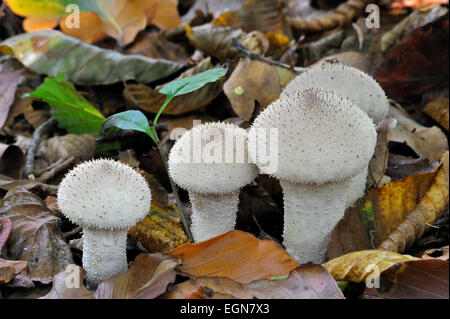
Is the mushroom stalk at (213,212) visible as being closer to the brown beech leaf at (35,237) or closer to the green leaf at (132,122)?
the green leaf at (132,122)

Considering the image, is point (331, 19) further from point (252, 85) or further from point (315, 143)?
point (315, 143)

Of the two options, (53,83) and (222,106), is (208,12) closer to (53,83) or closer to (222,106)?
(222,106)

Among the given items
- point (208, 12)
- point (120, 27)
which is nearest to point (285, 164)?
point (120, 27)

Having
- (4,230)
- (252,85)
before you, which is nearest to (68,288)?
(4,230)

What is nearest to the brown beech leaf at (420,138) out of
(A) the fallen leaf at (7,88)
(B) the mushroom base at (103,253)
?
(B) the mushroom base at (103,253)

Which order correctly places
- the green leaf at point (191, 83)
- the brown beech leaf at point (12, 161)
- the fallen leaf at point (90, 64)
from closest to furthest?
the green leaf at point (191, 83) < the brown beech leaf at point (12, 161) < the fallen leaf at point (90, 64)

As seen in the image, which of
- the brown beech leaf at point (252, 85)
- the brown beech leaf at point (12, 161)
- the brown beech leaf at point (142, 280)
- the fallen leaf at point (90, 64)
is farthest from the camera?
the fallen leaf at point (90, 64)

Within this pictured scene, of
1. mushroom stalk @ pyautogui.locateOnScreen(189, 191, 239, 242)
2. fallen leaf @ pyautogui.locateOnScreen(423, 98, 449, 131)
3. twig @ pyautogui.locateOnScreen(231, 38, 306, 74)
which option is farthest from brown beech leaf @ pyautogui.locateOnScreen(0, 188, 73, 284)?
fallen leaf @ pyautogui.locateOnScreen(423, 98, 449, 131)
